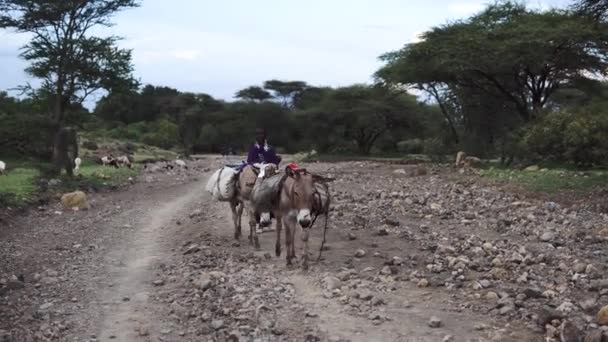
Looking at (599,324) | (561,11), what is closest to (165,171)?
(561,11)

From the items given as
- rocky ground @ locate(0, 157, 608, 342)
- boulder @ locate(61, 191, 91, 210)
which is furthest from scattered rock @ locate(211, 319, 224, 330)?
boulder @ locate(61, 191, 91, 210)

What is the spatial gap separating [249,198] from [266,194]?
1.42 metres

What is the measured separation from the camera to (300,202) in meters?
9.99

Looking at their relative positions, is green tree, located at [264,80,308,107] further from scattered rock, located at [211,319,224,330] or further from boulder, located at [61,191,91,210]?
scattered rock, located at [211,319,224,330]

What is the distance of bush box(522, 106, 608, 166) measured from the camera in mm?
24192

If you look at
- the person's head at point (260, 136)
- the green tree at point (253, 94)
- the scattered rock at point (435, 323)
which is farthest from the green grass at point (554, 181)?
the green tree at point (253, 94)

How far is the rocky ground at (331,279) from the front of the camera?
7387mm

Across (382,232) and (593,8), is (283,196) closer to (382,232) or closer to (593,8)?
(382,232)

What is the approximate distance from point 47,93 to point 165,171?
28.0ft

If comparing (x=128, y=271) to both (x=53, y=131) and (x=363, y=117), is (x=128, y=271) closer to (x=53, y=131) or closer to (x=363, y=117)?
(x=53, y=131)

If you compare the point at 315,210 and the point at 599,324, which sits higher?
the point at 315,210

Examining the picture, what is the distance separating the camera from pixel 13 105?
32156mm

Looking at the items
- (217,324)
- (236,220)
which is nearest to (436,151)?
(236,220)

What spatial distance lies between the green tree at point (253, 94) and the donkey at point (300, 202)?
66358mm
